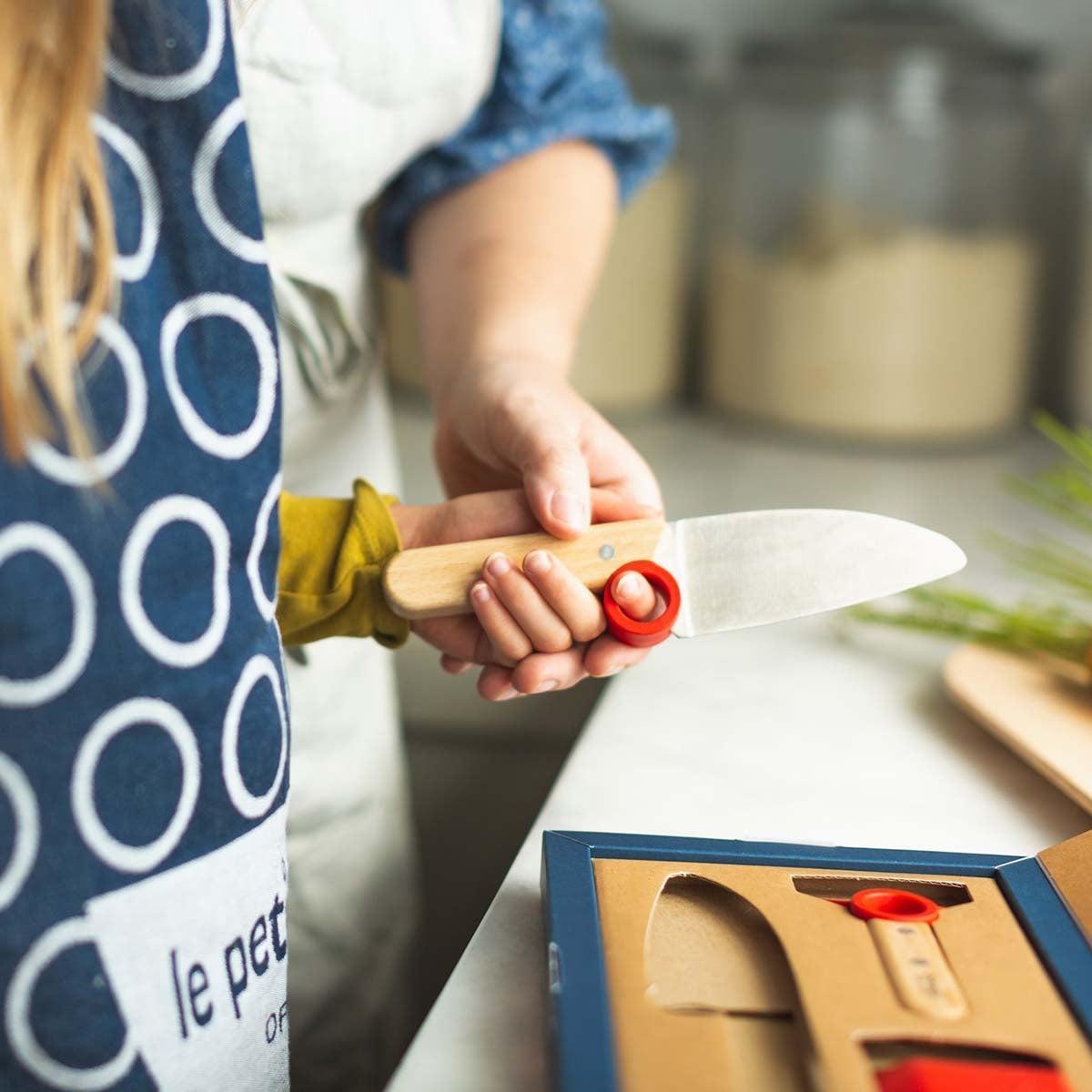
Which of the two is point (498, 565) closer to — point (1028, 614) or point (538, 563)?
point (538, 563)

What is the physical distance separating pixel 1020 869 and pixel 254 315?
1.04 feet

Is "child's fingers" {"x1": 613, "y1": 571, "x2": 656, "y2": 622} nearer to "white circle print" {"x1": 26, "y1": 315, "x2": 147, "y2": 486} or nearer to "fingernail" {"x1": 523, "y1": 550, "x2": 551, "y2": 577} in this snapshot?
"fingernail" {"x1": 523, "y1": 550, "x2": 551, "y2": 577}

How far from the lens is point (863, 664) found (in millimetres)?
740

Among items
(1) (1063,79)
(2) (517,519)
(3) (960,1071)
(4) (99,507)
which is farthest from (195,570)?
(1) (1063,79)

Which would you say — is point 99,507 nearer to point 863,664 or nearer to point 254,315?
point 254,315

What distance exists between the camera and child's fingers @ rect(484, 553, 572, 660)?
49 cm

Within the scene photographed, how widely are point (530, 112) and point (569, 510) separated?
1.16ft

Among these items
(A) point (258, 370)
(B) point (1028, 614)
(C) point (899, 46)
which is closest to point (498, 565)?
(A) point (258, 370)

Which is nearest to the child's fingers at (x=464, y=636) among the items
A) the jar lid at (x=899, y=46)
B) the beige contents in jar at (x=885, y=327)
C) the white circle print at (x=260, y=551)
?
the white circle print at (x=260, y=551)

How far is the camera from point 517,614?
494mm

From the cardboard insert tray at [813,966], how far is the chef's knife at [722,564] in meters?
0.09

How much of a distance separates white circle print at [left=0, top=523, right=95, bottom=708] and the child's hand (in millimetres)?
153

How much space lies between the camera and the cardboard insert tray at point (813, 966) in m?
0.34

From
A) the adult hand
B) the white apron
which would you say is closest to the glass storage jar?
the white apron
